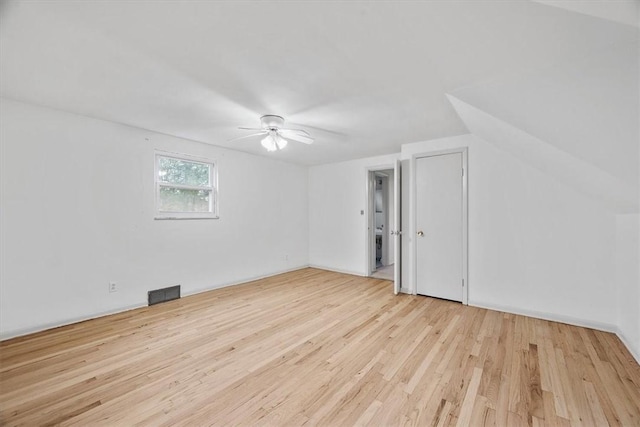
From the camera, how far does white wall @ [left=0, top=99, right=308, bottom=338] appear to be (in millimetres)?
2633

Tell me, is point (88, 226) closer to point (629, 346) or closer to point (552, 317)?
point (552, 317)

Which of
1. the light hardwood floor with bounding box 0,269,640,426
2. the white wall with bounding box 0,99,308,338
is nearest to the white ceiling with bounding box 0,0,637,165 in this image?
the white wall with bounding box 0,99,308,338

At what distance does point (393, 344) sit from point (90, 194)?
3828 mm

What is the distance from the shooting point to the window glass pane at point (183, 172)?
12.4 feet

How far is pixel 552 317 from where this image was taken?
9.91 feet

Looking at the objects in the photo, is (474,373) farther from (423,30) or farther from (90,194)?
(90,194)

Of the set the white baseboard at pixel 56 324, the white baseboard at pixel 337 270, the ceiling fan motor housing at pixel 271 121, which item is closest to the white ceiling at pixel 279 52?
the ceiling fan motor housing at pixel 271 121

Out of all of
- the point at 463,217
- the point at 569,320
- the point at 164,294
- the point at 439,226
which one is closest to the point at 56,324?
the point at 164,294

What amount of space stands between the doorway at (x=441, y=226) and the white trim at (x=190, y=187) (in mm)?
3301

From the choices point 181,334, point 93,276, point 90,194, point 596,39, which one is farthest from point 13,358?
point 596,39

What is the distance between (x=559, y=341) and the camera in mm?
2543

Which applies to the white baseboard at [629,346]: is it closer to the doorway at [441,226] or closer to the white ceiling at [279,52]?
the doorway at [441,226]

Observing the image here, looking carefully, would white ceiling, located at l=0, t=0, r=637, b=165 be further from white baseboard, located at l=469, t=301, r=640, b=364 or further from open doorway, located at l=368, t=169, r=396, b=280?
open doorway, located at l=368, t=169, r=396, b=280

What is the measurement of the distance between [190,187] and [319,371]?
10.8 ft
